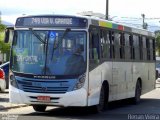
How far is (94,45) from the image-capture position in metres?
16.2

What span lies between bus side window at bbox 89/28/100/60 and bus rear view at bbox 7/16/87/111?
363mm

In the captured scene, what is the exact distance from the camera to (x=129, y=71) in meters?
20.3

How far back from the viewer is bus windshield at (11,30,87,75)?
50.9 feet

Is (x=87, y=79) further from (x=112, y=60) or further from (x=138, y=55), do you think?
(x=138, y=55)

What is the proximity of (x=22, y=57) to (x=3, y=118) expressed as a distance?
2069mm

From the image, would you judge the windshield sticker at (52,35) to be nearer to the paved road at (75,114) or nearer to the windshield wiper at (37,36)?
the windshield wiper at (37,36)

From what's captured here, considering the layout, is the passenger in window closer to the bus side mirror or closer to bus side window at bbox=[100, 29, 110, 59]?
bus side window at bbox=[100, 29, 110, 59]

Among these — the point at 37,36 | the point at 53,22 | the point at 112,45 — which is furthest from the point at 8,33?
the point at 112,45

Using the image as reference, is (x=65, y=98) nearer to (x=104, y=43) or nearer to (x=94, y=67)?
(x=94, y=67)

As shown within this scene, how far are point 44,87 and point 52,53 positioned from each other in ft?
3.30

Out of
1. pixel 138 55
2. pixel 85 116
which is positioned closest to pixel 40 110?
pixel 85 116

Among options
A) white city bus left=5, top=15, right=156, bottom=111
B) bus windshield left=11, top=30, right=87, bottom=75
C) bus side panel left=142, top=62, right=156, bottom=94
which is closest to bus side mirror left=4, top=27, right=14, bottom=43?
white city bus left=5, top=15, right=156, bottom=111

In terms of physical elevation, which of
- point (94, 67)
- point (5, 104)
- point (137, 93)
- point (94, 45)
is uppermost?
point (94, 45)

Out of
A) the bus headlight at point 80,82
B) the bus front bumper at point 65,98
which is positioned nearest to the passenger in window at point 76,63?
the bus headlight at point 80,82
